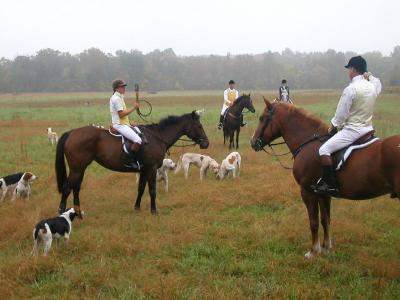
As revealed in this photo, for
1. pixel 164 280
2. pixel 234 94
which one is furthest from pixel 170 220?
pixel 234 94

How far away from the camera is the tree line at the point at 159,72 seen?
103000 millimetres

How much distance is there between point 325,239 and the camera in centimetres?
736

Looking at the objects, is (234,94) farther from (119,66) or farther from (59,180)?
(119,66)

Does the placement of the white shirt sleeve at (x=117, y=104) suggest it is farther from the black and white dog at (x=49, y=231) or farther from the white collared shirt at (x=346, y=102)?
the white collared shirt at (x=346, y=102)

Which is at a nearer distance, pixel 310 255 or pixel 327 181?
pixel 327 181

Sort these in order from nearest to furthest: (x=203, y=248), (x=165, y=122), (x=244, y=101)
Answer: (x=203, y=248), (x=165, y=122), (x=244, y=101)

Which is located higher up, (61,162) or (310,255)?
(61,162)

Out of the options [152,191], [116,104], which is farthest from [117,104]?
[152,191]

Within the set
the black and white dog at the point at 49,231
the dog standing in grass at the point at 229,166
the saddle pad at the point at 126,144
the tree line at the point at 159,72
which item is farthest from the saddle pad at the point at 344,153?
the tree line at the point at 159,72

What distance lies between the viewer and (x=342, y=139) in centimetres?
648

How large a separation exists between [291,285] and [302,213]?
3699mm

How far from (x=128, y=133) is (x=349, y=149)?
4.93 m

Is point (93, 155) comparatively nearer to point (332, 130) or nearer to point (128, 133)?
point (128, 133)

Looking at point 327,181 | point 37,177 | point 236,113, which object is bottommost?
point 37,177
